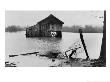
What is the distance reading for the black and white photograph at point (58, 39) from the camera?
4652 millimetres

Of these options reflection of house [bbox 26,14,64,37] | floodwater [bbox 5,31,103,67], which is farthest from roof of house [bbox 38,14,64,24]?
floodwater [bbox 5,31,103,67]

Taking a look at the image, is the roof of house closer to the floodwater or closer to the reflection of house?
the reflection of house

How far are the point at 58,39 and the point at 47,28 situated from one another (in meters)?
0.13

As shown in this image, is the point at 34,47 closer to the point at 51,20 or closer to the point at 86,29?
the point at 51,20

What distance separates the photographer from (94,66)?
466 centimetres

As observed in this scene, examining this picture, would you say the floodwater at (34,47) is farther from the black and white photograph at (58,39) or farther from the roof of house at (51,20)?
the roof of house at (51,20)

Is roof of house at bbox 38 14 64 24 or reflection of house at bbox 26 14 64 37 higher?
roof of house at bbox 38 14 64 24

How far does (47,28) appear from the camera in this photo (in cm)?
470

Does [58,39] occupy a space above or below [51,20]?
below

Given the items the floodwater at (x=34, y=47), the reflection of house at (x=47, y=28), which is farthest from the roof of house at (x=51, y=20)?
the floodwater at (x=34, y=47)

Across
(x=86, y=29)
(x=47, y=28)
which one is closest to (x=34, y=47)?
(x=47, y=28)

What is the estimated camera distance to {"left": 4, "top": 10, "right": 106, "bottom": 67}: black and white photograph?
4652 mm
